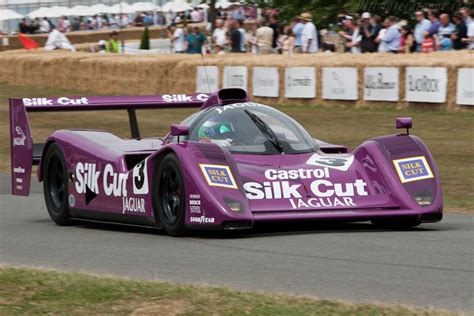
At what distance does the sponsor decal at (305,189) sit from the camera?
8.39 m

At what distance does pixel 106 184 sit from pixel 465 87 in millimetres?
11661

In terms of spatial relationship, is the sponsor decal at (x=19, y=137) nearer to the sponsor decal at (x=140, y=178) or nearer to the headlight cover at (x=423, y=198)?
the sponsor decal at (x=140, y=178)

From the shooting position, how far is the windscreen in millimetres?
9070

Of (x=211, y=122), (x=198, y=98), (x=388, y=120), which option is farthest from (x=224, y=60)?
(x=211, y=122)

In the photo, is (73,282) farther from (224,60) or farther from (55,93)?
(55,93)

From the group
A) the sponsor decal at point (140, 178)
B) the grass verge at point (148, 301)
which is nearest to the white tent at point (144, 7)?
the sponsor decal at point (140, 178)

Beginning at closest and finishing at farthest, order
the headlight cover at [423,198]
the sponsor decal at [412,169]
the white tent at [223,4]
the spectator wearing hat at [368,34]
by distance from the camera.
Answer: the headlight cover at [423,198], the sponsor decal at [412,169], the spectator wearing hat at [368,34], the white tent at [223,4]

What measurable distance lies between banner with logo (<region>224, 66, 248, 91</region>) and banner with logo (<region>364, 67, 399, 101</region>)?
3.67m

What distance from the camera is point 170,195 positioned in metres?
8.59

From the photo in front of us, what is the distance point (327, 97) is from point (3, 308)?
18102mm

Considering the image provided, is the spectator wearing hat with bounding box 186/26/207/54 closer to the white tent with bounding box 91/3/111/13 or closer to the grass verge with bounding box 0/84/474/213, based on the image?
the grass verge with bounding box 0/84/474/213

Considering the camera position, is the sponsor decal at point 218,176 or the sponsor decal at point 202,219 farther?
the sponsor decal at point 218,176

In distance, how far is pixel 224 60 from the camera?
25453 millimetres

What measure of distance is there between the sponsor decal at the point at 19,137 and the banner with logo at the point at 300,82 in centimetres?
1301
